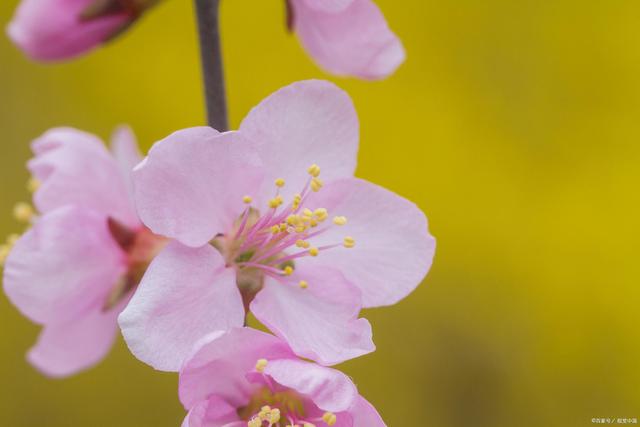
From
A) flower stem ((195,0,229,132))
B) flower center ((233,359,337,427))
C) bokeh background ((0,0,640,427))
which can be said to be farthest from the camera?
bokeh background ((0,0,640,427))

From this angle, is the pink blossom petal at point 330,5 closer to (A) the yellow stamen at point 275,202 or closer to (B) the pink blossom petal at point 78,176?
(A) the yellow stamen at point 275,202

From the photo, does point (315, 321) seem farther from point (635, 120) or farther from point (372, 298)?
point (635, 120)

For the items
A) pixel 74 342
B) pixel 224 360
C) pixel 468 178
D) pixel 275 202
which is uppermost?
pixel 275 202

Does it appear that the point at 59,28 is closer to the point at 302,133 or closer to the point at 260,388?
the point at 302,133

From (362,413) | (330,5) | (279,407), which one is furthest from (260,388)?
(330,5)

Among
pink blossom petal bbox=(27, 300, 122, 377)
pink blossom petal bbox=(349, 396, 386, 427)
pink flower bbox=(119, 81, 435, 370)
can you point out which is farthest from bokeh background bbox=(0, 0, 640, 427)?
pink blossom petal bbox=(349, 396, 386, 427)

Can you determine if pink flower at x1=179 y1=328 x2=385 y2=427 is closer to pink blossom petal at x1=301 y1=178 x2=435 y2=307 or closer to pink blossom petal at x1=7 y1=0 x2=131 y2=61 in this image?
pink blossom petal at x1=301 y1=178 x2=435 y2=307

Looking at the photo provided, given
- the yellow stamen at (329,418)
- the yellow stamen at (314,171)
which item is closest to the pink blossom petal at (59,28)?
the yellow stamen at (314,171)
